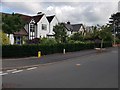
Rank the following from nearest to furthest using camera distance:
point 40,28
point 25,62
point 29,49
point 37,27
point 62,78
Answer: point 62,78
point 25,62
point 29,49
point 37,27
point 40,28

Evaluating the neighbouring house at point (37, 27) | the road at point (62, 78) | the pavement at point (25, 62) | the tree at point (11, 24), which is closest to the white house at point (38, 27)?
the neighbouring house at point (37, 27)

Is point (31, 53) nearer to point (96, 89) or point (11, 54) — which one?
point (11, 54)

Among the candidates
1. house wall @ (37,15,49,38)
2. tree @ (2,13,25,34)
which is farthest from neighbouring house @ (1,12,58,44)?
tree @ (2,13,25,34)

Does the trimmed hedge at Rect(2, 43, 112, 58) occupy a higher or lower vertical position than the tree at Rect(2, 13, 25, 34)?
lower

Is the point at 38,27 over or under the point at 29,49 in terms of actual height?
over

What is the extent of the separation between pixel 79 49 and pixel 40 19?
18.4 m

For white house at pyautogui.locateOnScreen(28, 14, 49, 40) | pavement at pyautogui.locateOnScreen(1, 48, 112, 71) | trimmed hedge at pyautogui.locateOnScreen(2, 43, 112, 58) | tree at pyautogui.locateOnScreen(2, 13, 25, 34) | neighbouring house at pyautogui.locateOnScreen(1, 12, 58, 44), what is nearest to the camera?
pavement at pyautogui.locateOnScreen(1, 48, 112, 71)

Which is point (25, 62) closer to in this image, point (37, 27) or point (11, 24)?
point (11, 24)

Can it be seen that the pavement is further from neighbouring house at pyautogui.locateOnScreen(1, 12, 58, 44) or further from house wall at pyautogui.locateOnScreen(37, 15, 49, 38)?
house wall at pyautogui.locateOnScreen(37, 15, 49, 38)

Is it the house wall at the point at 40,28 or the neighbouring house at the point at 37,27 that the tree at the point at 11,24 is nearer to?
the neighbouring house at the point at 37,27

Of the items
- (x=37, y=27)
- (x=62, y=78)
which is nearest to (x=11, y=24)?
(x=37, y=27)

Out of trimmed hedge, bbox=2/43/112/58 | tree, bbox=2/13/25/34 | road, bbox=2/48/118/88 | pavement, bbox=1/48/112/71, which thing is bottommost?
pavement, bbox=1/48/112/71

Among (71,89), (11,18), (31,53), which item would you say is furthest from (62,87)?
(11,18)

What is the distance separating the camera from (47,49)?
1218 inches
